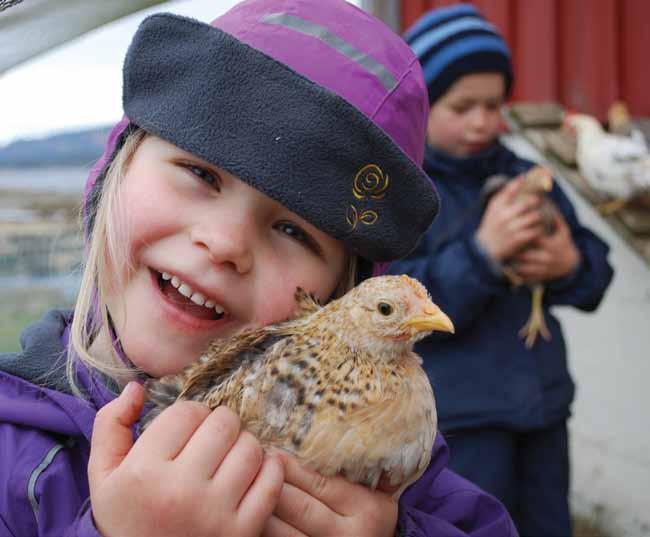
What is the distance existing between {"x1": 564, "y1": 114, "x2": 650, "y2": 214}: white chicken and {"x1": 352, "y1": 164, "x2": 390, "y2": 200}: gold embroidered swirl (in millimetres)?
2163

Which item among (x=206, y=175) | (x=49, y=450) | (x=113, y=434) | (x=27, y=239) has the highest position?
(x=206, y=175)

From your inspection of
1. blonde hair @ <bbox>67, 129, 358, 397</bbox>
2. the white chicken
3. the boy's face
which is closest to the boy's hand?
the boy's face

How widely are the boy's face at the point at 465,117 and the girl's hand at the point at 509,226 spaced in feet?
0.98

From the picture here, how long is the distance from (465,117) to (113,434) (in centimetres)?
174

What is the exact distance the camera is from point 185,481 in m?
0.66

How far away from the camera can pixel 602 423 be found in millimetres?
3250

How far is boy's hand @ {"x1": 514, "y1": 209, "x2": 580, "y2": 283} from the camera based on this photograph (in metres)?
1.97

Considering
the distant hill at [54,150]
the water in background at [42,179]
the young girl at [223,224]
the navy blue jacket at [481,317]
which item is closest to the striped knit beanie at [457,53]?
the navy blue jacket at [481,317]

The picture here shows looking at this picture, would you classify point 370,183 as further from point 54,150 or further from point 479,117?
point 54,150

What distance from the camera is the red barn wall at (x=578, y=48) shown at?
368cm

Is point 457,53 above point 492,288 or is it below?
above

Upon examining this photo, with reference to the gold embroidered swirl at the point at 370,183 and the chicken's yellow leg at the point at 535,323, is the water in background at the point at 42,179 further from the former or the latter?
the gold embroidered swirl at the point at 370,183

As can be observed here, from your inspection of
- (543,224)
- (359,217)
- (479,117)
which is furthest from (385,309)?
(479,117)

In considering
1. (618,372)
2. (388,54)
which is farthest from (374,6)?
(388,54)
